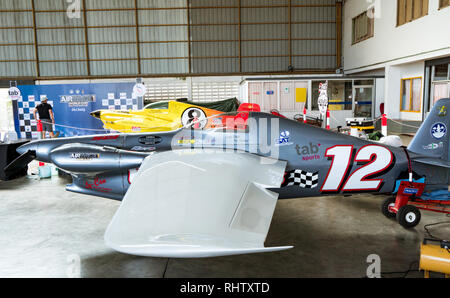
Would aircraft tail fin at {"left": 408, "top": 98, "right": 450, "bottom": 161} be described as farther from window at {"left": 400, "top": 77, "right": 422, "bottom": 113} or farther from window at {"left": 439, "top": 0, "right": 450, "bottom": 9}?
window at {"left": 400, "top": 77, "right": 422, "bottom": 113}

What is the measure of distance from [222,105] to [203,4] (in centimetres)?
728

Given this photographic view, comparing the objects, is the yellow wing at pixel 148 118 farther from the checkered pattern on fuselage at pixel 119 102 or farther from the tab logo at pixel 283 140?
the tab logo at pixel 283 140

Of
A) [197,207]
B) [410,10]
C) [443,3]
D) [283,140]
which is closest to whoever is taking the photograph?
[197,207]

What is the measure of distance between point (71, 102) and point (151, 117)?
11.6 ft

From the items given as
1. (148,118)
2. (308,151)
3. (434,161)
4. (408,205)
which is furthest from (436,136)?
(148,118)

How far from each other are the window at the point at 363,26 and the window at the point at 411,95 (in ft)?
13.3

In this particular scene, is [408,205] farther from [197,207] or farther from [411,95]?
[411,95]

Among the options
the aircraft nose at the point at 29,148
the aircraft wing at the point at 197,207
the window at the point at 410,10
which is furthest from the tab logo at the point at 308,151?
the window at the point at 410,10

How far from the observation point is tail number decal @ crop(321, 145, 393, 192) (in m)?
4.40

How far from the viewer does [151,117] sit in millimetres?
11477

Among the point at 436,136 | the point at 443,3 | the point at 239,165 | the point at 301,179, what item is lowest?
the point at 301,179

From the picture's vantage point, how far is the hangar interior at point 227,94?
13.2 feet
